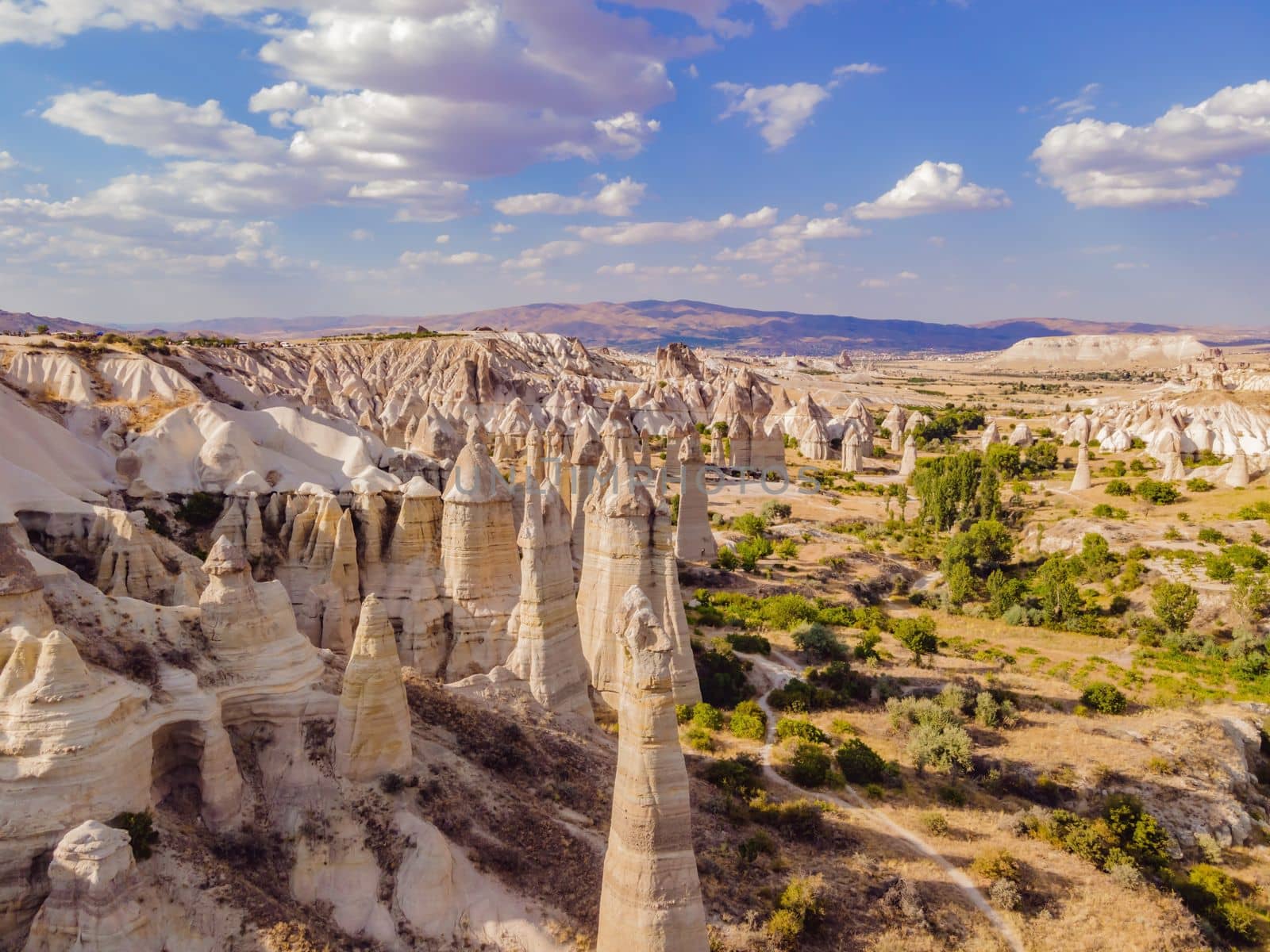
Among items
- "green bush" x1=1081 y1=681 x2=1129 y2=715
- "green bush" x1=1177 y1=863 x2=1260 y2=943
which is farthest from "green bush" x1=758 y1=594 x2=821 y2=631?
"green bush" x1=1177 y1=863 x2=1260 y2=943

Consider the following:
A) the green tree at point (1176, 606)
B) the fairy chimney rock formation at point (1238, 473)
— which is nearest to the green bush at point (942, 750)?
the green tree at point (1176, 606)

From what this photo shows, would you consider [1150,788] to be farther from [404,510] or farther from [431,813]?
[404,510]

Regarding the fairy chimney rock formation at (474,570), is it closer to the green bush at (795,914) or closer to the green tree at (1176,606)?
the green bush at (795,914)

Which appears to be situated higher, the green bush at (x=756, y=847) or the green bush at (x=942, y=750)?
the green bush at (x=756, y=847)

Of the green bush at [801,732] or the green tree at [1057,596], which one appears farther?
the green tree at [1057,596]

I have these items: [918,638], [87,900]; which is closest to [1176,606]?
[918,638]

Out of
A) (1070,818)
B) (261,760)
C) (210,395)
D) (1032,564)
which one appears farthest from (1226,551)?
(210,395)

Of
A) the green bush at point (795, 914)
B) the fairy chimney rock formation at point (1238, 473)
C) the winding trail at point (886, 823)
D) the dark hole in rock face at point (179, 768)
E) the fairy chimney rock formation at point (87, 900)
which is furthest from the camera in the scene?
the fairy chimney rock formation at point (1238, 473)
